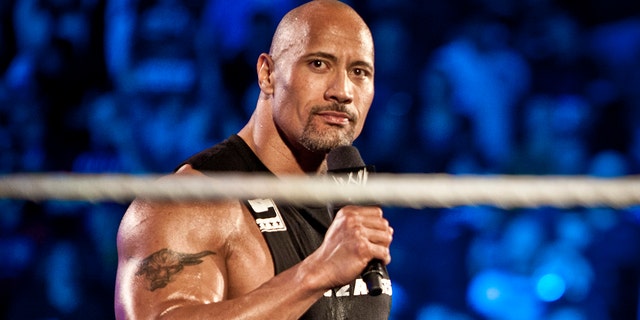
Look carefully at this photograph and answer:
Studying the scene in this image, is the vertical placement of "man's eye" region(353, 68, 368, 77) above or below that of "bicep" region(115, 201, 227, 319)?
above

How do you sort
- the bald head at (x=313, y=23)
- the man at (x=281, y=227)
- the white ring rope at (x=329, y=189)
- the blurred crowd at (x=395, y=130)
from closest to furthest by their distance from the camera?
the white ring rope at (x=329, y=189) < the man at (x=281, y=227) < the bald head at (x=313, y=23) < the blurred crowd at (x=395, y=130)

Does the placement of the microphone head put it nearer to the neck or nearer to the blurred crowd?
the neck

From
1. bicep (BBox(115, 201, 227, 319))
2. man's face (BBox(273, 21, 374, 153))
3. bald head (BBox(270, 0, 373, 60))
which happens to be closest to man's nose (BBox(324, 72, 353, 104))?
man's face (BBox(273, 21, 374, 153))

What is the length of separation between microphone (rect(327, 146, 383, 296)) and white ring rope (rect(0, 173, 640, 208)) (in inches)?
9.5

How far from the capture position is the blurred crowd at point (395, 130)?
3.23 m

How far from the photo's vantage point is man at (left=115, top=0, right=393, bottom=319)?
1.35m

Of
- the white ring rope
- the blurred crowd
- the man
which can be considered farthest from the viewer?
the blurred crowd

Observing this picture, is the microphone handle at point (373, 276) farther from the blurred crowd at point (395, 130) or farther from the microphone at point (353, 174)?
the blurred crowd at point (395, 130)

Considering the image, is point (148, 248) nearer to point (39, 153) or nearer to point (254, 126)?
point (254, 126)

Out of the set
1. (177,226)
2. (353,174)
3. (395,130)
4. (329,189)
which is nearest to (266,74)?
(177,226)

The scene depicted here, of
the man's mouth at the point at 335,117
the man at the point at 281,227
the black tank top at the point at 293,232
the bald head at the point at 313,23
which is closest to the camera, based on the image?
the man at the point at 281,227

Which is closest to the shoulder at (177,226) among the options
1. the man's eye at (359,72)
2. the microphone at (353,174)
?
the microphone at (353,174)

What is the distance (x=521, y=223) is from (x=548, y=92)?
58 centimetres

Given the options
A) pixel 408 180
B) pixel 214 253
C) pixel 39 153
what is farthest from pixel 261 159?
pixel 39 153
